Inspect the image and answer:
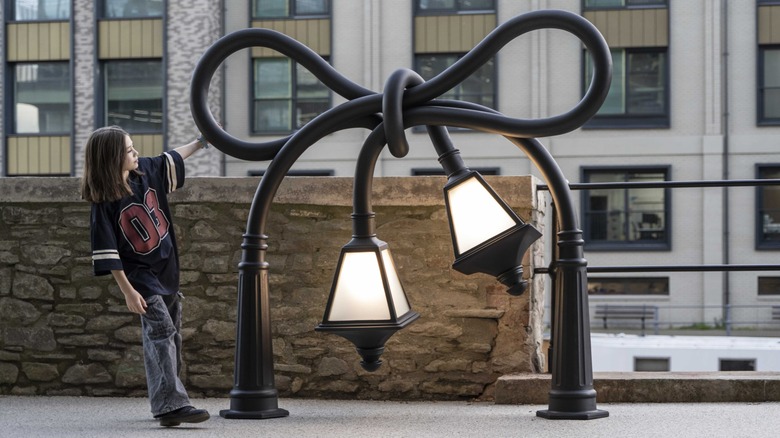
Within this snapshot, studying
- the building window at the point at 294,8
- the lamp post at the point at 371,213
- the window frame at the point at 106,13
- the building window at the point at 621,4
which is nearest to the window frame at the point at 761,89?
the building window at the point at 621,4

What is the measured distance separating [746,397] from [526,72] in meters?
21.7

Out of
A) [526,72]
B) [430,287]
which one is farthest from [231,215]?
[526,72]

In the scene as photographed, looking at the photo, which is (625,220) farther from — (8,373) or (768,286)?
(8,373)

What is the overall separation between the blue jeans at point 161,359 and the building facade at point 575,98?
21442 millimetres

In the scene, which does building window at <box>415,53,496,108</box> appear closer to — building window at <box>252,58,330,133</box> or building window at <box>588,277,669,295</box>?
building window at <box>252,58,330,133</box>

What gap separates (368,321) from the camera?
192 inches

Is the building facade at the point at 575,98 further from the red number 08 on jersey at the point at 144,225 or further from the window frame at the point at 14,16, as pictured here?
the red number 08 on jersey at the point at 144,225

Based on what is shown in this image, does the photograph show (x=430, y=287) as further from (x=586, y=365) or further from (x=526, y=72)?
(x=526, y=72)

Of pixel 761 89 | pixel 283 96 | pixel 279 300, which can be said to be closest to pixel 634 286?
pixel 761 89

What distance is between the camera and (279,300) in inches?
247

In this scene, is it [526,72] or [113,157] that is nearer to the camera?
[113,157]

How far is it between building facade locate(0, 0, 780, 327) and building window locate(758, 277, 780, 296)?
5 centimetres

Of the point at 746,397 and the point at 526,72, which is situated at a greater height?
the point at 526,72

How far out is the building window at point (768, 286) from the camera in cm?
2541
